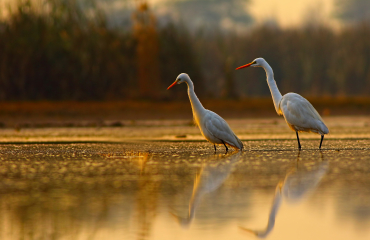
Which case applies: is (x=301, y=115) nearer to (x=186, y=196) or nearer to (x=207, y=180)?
(x=207, y=180)

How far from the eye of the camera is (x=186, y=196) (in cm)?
507

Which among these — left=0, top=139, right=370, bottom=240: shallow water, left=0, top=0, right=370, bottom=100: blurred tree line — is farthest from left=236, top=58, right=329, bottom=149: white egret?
left=0, top=0, right=370, bottom=100: blurred tree line

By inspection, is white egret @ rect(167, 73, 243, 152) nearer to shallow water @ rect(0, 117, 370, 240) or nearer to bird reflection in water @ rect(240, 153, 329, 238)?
shallow water @ rect(0, 117, 370, 240)

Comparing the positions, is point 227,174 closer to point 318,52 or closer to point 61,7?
point 61,7

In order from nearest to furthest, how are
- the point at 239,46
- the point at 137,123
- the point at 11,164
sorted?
the point at 11,164
the point at 137,123
the point at 239,46

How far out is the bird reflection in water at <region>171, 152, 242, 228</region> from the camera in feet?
14.1

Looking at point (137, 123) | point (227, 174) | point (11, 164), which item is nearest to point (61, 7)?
point (137, 123)

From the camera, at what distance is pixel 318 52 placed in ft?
120

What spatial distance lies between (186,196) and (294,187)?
1.12 meters

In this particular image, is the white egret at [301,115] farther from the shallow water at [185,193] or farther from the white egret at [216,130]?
the white egret at [216,130]

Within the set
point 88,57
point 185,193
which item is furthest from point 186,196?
point 88,57

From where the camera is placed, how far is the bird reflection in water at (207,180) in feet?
14.1

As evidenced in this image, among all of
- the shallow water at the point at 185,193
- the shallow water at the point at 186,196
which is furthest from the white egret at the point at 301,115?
the shallow water at the point at 186,196

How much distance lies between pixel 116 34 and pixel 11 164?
1581 centimetres
